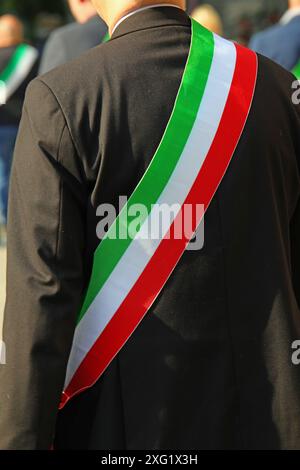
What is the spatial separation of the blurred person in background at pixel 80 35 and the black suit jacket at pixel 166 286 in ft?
10.8

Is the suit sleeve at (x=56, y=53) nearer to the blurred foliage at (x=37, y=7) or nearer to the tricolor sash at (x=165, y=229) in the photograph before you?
the tricolor sash at (x=165, y=229)

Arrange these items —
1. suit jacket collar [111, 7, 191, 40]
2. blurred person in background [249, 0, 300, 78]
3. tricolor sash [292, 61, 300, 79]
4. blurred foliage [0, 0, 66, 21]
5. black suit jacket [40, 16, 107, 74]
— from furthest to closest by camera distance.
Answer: blurred foliage [0, 0, 66, 21], black suit jacket [40, 16, 107, 74], blurred person in background [249, 0, 300, 78], tricolor sash [292, 61, 300, 79], suit jacket collar [111, 7, 191, 40]

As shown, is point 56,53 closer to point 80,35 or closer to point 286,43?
point 80,35

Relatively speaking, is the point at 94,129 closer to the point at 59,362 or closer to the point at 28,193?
the point at 28,193

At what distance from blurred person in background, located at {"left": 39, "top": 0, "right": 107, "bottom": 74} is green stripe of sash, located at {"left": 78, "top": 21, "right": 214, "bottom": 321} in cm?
332

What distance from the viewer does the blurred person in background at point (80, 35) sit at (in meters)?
5.24

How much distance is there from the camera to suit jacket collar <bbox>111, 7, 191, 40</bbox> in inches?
78.7

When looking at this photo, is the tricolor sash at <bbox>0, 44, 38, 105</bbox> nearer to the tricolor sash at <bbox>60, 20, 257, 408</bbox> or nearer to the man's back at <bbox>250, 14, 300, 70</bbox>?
the man's back at <bbox>250, 14, 300, 70</bbox>

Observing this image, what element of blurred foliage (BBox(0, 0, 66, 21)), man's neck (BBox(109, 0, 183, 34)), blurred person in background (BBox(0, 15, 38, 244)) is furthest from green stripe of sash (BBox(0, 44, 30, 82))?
blurred foliage (BBox(0, 0, 66, 21))

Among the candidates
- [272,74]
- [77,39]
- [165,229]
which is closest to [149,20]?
[272,74]

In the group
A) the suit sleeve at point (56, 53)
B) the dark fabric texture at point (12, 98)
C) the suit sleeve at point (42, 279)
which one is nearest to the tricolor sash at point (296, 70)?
the suit sleeve at point (56, 53)

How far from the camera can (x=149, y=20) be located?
78.7 inches

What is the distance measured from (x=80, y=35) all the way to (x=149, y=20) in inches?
131

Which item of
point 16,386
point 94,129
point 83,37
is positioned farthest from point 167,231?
point 83,37
